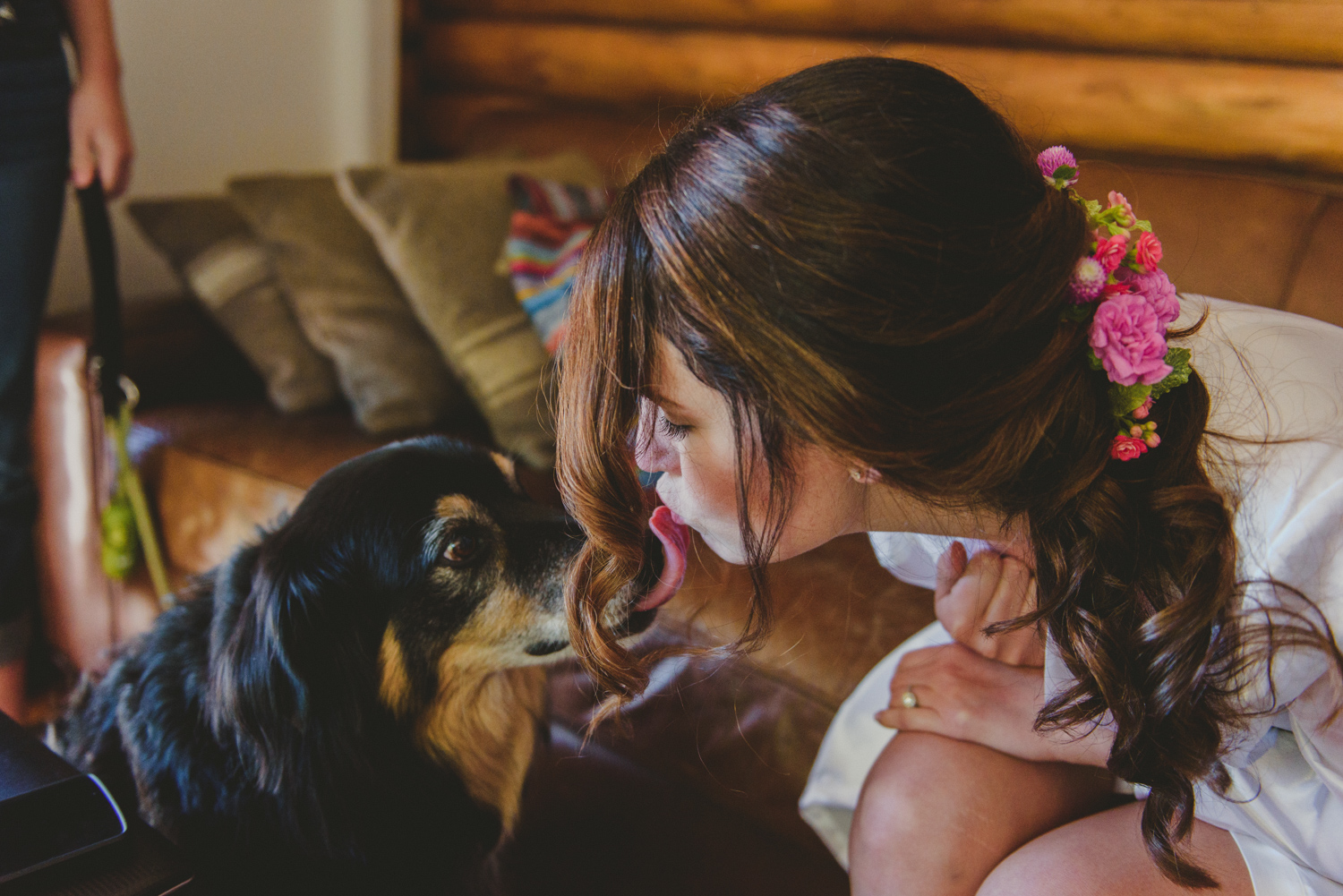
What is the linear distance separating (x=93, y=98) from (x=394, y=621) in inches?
41.3

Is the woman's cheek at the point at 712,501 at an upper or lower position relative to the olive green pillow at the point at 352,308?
upper

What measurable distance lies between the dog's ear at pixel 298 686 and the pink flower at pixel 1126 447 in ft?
2.73

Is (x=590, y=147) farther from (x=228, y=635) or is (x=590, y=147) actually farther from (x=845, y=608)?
(x=228, y=635)

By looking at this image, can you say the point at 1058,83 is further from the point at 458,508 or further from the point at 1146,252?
the point at 458,508

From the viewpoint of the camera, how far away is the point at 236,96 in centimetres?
274

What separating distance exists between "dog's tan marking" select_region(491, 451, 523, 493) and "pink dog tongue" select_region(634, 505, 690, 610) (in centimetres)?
29

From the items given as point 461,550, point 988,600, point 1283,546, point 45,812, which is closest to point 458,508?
point 461,550

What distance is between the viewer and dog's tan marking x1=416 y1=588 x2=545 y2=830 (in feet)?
4.04

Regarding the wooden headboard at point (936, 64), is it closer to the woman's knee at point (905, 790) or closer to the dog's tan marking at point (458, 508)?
the dog's tan marking at point (458, 508)

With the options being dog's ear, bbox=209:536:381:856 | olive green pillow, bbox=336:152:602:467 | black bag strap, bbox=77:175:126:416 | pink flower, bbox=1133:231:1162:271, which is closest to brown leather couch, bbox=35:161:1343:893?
black bag strap, bbox=77:175:126:416

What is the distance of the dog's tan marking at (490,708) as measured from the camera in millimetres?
1231

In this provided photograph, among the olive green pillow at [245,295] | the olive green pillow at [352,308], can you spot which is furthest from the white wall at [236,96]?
the olive green pillow at [352,308]

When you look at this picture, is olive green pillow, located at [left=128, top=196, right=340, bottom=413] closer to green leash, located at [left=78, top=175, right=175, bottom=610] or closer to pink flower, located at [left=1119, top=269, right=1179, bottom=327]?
green leash, located at [left=78, top=175, right=175, bottom=610]

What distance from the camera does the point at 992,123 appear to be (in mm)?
714
